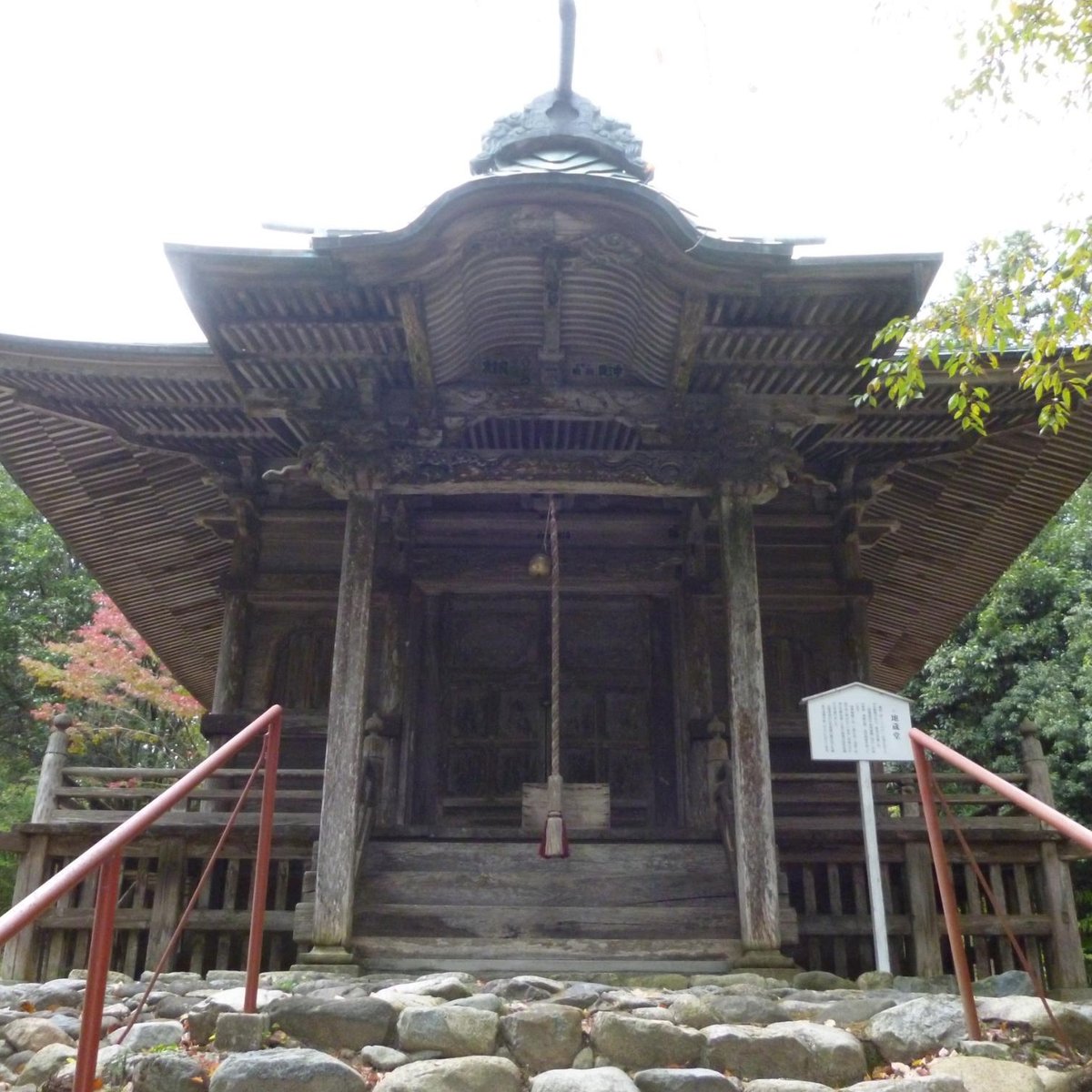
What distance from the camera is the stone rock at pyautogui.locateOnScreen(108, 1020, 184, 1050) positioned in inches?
143

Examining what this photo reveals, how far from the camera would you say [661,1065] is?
369 cm

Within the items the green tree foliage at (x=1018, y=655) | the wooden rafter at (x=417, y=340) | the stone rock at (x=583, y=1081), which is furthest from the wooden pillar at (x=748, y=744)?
the green tree foliage at (x=1018, y=655)

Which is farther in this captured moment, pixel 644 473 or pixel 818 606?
pixel 818 606

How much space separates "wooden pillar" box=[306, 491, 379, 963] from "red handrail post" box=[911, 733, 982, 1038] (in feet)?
11.1

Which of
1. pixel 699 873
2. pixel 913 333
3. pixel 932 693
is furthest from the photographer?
pixel 932 693

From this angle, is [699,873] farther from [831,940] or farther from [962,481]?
[962,481]

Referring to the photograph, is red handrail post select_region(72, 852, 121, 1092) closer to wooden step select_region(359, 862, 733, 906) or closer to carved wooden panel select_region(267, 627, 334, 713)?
wooden step select_region(359, 862, 733, 906)

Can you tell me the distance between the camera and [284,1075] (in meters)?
3.29

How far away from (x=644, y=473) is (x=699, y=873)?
8.74ft

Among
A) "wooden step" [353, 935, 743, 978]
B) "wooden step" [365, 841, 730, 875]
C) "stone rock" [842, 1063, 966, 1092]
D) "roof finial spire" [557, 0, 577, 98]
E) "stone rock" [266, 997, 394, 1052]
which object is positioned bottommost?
"stone rock" [842, 1063, 966, 1092]

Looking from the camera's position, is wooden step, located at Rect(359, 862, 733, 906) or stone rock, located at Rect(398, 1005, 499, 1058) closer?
stone rock, located at Rect(398, 1005, 499, 1058)

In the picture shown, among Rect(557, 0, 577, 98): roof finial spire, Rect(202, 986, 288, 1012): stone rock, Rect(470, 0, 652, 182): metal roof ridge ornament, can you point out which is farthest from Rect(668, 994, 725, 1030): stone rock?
Rect(557, 0, 577, 98): roof finial spire

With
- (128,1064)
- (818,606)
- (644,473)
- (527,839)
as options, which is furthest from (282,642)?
(128,1064)

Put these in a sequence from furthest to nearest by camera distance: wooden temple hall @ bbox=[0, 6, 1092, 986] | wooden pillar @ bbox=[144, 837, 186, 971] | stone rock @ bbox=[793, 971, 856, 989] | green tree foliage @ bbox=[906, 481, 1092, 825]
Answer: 1. green tree foliage @ bbox=[906, 481, 1092, 825]
2. wooden pillar @ bbox=[144, 837, 186, 971]
3. wooden temple hall @ bbox=[0, 6, 1092, 986]
4. stone rock @ bbox=[793, 971, 856, 989]
